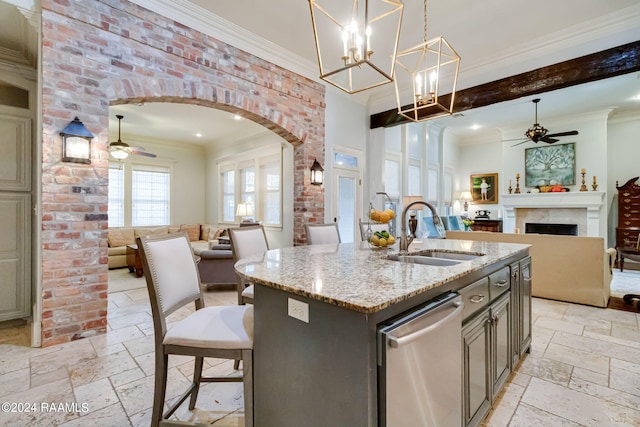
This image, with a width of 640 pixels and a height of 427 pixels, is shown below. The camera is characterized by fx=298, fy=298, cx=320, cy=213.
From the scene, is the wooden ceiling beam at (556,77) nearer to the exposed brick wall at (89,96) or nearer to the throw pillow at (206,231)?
the exposed brick wall at (89,96)

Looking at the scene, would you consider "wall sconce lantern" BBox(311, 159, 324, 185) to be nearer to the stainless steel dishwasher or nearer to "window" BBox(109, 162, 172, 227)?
the stainless steel dishwasher

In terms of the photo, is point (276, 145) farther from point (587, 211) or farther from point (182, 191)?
point (587, 211)

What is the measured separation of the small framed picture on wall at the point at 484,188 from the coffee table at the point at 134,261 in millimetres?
8679

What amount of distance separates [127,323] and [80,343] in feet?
1.75

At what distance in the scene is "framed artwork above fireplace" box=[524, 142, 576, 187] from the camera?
7074mm

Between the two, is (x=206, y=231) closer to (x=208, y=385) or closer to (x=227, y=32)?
(x=227, y=32)

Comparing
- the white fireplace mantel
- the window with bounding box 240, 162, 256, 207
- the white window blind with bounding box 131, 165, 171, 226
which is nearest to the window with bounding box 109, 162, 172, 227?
the white window blind with bounding box 131, 165, 171, 226

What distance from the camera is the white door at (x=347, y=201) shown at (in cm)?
520

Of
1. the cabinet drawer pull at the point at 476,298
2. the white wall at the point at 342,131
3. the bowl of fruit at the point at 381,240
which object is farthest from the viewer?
the white wall at the point at 342,131

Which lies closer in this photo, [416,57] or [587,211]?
[416,57]

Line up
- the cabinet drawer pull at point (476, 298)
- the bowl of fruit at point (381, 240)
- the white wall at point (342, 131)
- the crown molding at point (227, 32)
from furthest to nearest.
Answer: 1. the white wall at point (342, 131)
2. the crown molding at point (227, 32)
3. the bowl of fruit at point (381, 240)
4. the cabinet drawer pull at point (476, 298)

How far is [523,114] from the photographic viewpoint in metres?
6.92

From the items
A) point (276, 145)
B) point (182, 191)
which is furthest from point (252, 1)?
point (182, 191)

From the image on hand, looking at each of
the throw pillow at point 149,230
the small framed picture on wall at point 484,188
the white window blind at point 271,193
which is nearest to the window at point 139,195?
the throw pillow at point 149,230
